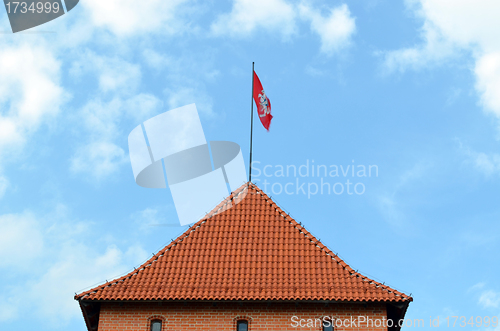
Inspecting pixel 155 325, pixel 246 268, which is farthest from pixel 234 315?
pixel 155 325

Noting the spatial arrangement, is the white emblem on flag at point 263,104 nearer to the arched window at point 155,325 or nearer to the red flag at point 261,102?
the red flag at point 261,102

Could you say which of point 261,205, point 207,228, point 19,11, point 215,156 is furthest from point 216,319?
point 19,11

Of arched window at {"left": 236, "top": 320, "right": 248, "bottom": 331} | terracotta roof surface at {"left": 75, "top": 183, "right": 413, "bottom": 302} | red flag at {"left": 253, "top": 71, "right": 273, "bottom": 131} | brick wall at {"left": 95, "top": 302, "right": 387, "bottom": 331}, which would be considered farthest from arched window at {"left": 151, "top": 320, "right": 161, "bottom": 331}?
red flag at {"left": 253, "top": 71, "right": 273, "bottom": 131}

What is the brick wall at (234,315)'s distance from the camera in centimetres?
1764

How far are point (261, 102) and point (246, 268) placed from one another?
7855 mm

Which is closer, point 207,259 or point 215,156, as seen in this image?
point 207,259

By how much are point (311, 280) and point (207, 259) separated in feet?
11.9

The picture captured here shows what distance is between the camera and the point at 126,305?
18.0m

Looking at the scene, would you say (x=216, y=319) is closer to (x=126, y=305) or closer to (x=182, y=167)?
(x=126, y=305)

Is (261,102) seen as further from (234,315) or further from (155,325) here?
(155,325)

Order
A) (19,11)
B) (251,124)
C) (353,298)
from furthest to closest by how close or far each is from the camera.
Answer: (251,124) < (19,11) < (353,298)

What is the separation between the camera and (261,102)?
77.5ft

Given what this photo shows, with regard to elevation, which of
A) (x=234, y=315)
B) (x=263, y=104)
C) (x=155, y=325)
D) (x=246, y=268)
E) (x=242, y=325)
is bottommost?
(x=242, y=325)

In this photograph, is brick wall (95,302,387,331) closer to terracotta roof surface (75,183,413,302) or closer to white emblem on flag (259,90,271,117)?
terracotta roof surface (75,183,413,302)
